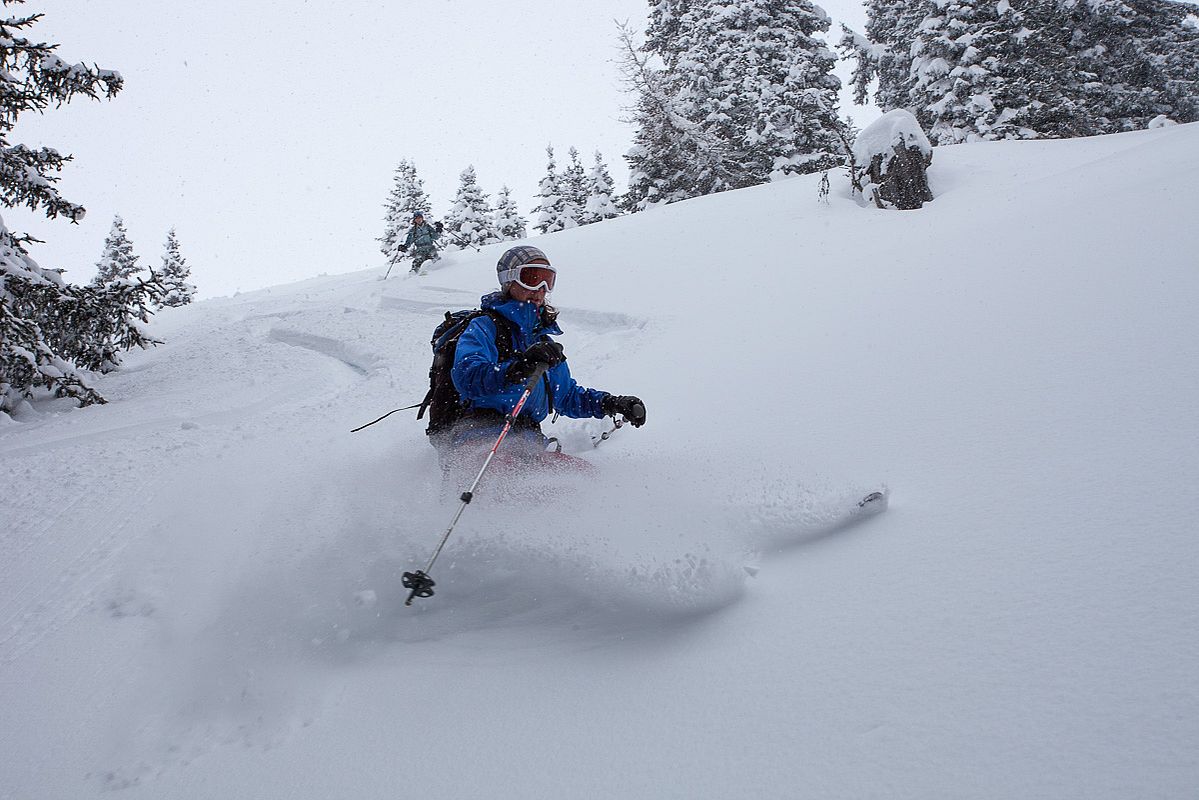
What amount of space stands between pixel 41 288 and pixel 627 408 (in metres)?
7.43

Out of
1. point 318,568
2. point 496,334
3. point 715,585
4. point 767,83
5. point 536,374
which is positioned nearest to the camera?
point 715,585

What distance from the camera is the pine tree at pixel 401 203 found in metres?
37.4

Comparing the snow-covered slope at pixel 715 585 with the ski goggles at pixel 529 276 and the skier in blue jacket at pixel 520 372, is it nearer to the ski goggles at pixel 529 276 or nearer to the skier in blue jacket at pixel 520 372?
the skier in blue jacket at pixel 520 372

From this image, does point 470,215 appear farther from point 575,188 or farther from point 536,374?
point 536,374

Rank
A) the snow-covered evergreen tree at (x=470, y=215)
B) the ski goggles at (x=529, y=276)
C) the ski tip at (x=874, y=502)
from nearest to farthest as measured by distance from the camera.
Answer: the ski tip at (x=874, y=502), the ski goggles at (x=529, y=276), the snow-covered evergreen tree at (x=470, y=215)

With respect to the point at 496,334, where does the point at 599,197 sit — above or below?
above

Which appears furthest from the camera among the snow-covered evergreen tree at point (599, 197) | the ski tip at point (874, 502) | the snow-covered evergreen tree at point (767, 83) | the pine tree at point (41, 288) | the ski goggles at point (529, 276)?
the snow-covered evergreen tree at point (599, 197)

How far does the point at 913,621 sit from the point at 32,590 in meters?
4.30

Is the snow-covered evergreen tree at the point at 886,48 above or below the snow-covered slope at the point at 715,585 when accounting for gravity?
above

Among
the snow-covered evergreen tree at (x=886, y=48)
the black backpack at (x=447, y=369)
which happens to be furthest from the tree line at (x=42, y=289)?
the snow-covered evergreen tree at (x=886, y=48)

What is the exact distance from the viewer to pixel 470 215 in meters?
36.5

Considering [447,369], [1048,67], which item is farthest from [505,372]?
[1048,67]

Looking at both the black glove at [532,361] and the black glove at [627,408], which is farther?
the black glove at [627,408]

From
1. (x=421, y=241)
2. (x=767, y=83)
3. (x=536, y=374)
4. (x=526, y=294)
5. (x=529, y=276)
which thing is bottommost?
(x=536, y=374)
